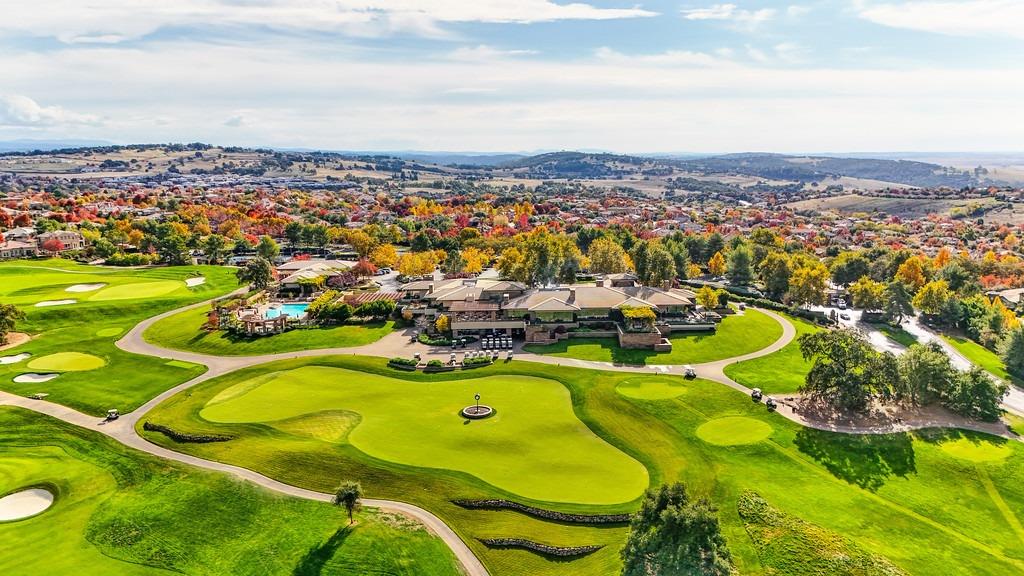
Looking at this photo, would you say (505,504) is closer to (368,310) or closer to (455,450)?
(455,450)

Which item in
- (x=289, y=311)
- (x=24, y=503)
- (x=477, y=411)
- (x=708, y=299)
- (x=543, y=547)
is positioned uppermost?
(x=708, y=299)

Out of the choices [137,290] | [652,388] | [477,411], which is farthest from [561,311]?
[137,290]

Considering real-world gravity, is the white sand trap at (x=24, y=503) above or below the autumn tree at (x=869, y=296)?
Result: below

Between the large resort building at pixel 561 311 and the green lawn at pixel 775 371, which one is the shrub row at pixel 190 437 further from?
the green lawn at pixel 775 371

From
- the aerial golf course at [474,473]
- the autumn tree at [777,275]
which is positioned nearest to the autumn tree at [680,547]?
the aerial golf course at [474,473]

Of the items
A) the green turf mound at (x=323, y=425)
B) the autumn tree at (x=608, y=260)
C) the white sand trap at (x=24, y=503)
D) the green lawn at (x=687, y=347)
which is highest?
the autumn tree at (x=608, y=260)

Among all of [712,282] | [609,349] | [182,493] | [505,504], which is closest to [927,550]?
[505,504]

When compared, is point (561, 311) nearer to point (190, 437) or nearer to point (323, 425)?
point (323, 425)
